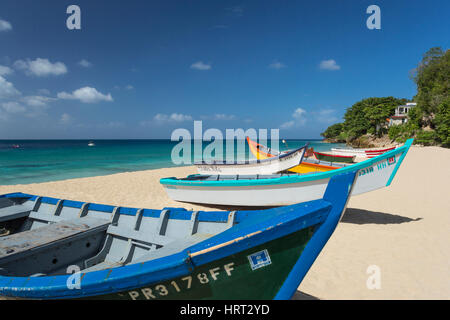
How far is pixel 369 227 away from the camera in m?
6.62

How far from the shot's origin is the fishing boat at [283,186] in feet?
20.2

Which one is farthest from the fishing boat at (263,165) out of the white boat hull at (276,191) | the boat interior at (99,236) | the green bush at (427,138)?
the green bush at (427,138)

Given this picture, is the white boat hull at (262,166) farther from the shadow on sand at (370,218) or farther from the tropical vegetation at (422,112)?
the tropical vegetation at (422,112)

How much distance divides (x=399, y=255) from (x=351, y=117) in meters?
68.3

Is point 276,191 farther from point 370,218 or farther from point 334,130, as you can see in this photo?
point 334,130

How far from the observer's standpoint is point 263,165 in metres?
12.2

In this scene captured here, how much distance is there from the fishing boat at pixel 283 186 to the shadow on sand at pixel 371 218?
136cm

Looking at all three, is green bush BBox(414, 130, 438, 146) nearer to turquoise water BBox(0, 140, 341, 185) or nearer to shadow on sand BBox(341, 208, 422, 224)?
turquoise water BBox(0, 140, 341, 185)

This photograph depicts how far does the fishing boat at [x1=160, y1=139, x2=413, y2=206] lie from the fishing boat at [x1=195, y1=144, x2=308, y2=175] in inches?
165

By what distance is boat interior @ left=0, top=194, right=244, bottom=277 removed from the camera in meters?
3.17

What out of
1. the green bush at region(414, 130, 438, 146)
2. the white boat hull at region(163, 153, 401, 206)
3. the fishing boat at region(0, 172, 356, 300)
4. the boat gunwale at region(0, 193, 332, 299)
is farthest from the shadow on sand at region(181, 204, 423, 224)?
the green bush at region(414, 130, 438, 146)

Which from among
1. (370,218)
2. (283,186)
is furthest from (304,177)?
(370,218)

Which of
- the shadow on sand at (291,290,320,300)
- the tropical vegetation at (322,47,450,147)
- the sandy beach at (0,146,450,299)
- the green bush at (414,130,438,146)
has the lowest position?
the shadow on sand at (291,290,320,300)

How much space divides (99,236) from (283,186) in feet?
16.0
